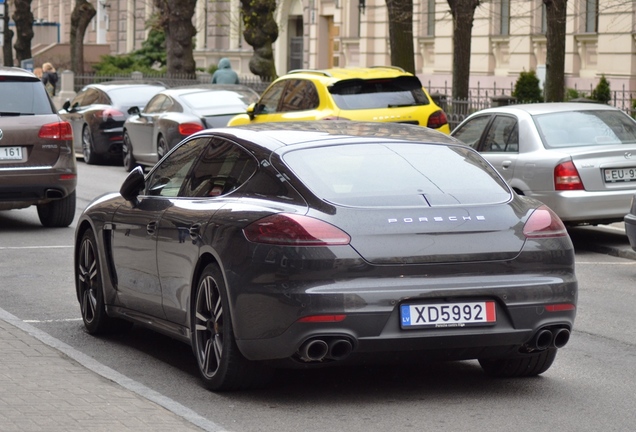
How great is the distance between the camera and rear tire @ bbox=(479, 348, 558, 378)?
7.56m

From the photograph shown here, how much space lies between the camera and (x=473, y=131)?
15.9 meters

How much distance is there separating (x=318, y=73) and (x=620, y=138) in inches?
237

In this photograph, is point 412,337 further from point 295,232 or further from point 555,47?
point 555,47

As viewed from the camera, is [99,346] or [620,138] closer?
[99,346]

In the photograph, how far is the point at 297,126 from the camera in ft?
26.1

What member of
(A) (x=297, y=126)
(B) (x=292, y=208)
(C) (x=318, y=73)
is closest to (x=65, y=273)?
(A) (x=297, y=126)

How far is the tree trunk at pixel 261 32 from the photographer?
40.1 metres

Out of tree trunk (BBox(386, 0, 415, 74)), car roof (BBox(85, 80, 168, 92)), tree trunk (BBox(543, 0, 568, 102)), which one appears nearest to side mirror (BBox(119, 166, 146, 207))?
tree trunk (BBox(543, 0, 568, 102))

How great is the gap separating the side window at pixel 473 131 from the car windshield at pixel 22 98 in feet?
15.4

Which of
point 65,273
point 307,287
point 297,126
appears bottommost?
point 65,273

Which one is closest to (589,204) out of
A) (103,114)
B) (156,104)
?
(156,104)

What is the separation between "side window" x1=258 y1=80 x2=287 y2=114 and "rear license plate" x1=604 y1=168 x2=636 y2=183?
7284 mm

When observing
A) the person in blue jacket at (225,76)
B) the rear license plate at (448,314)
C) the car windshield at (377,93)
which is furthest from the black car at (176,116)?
the rear license plate at (448,314)

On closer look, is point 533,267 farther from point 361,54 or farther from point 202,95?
point 361,54
